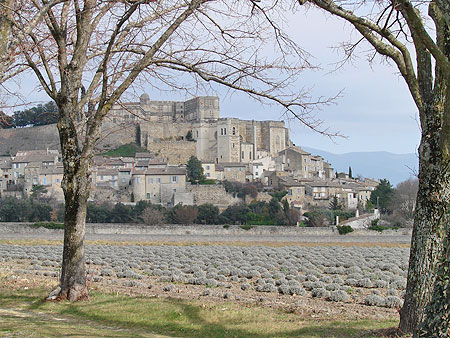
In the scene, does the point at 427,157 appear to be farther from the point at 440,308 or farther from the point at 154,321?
the point at 154,321

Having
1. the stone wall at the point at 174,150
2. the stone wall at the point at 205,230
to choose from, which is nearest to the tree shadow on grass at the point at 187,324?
the stone wall at the point at 205,230

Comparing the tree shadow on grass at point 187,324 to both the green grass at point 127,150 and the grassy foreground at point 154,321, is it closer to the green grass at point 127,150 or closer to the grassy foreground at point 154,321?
the grassy foreground at point 154,321

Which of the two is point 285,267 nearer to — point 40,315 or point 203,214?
point 40,315

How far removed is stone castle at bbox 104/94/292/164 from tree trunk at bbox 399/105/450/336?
88408mm

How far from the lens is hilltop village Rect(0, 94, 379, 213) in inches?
2886

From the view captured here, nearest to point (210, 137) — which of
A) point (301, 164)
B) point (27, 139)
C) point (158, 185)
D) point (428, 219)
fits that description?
point (301, 164)

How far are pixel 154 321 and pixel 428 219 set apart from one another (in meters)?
4.30

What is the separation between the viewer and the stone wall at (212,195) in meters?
72.8

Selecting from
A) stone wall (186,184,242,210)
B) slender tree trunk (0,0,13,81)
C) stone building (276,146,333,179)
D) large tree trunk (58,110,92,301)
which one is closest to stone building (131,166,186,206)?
stone wall (186,184,242,210)

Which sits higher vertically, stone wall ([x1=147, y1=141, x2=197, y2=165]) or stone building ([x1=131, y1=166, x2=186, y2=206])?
stone wall ([x1=147, y1=141, x2=197, y2=165])

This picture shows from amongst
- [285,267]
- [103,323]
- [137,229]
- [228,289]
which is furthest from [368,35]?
[137,229]

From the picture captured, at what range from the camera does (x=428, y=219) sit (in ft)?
21.1

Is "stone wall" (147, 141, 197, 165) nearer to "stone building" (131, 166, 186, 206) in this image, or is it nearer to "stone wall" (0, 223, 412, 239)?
"stone building" (131, 166, 186, 206)

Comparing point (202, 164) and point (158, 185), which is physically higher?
point (202, 164)
